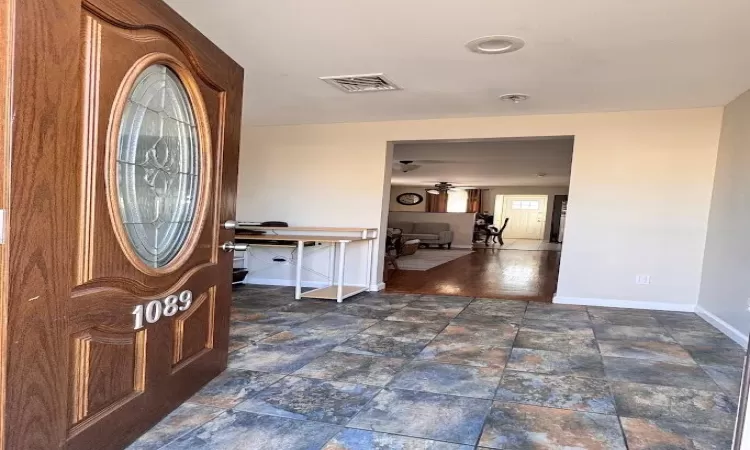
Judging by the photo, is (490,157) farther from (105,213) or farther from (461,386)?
(105,213)

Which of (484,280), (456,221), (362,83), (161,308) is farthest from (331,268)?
(456,221)

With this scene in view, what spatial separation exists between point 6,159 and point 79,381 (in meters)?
0.71

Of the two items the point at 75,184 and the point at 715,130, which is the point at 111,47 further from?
the point at 715,130

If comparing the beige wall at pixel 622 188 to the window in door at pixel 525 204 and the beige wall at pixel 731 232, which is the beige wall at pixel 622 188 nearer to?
the beige wall at pixel 731 232

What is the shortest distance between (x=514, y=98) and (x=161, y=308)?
3.37m

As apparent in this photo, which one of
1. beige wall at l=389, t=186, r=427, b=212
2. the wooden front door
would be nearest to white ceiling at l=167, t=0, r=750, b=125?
the wooden front door

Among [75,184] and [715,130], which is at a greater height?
[715,130]

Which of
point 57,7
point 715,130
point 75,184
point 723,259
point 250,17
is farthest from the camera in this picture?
point 715,130

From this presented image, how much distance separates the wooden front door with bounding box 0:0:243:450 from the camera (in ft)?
3.64

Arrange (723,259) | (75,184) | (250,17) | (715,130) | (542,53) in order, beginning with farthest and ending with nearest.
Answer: (715,130) → (723,259) → (542,53) → (250,17) → (75,184)

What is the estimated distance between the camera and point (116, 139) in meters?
1.43

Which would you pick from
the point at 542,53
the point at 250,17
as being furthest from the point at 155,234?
the point at 542,53

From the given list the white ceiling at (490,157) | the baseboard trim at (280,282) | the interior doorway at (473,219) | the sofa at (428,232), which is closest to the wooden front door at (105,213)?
the baseboard trim at (280,282)

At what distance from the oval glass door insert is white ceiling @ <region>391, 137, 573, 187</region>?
3.73 meters
